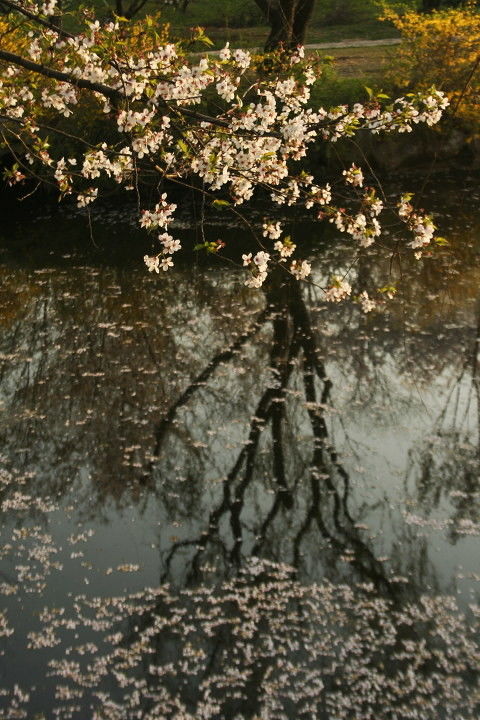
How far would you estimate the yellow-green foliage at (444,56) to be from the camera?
51.4ft

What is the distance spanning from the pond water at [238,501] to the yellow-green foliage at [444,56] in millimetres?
6130

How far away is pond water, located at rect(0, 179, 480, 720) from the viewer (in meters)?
4.84

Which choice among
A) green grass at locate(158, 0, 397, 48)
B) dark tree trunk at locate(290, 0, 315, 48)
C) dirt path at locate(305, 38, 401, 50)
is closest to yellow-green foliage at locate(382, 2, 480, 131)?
dark tree trunk at locate(290, 0, 315, 48)

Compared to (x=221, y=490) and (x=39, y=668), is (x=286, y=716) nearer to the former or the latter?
(x=39, y=668)

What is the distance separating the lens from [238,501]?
655 centimetres

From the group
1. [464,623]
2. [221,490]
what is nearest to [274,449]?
[221,490]

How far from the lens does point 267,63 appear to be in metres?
15.4

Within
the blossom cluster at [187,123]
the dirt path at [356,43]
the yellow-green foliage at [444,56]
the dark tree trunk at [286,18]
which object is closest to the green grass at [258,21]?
the dirt path at [356,43]

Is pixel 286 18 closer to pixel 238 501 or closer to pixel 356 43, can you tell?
pixel 356 43

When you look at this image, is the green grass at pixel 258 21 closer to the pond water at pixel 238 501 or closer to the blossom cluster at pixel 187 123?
the pond water at pixel 238 501

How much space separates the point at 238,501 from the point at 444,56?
1161cm

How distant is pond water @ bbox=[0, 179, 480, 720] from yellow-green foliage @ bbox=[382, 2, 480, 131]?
6.13m

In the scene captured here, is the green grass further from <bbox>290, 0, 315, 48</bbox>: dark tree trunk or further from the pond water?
the pond water

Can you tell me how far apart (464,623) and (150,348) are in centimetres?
469
